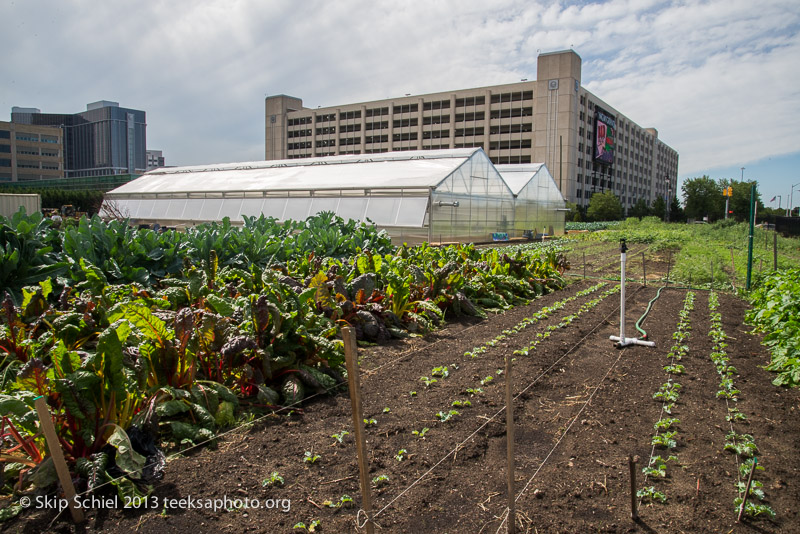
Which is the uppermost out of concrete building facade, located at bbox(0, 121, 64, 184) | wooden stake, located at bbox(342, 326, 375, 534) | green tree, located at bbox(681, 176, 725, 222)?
concrete building facade, located at bbox(0, 121, 64, 184)

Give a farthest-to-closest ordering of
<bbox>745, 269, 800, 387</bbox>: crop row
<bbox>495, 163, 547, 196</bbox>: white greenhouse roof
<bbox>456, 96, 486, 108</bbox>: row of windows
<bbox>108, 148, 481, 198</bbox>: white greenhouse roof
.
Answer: <bbox>456, 96, 486, 108</bbox>: row of windows → <bbox>495, 163, 547, 196</bbox>: white greenhouse roof → <bbox>108, 148, 481, 198</bbox>: white greenhouse roof → <bbox>745, 269, 800, 387</bbox>: crop row

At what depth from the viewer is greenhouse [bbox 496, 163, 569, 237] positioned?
88.9ft

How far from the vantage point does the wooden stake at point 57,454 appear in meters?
2.17

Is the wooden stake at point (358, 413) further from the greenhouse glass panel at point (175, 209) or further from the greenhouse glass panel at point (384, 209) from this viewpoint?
the greenhouse glass panel at point (175, 209)

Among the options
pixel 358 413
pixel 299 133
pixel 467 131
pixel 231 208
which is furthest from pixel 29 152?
pixel 358 413

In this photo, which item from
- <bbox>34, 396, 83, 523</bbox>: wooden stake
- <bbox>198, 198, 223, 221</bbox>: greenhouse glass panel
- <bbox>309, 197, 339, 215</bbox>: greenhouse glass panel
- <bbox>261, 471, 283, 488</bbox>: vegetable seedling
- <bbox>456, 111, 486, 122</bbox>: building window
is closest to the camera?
<bbox>34, 396, 83, 523</bbox>: wooden stake

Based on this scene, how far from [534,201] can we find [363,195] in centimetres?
1243

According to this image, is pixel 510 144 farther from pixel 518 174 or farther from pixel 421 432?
pixel 421 432

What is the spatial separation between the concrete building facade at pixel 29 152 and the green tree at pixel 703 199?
96.9 m

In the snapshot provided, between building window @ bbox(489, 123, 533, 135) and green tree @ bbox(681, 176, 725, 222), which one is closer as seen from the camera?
building window @ bbox(489, 123, 533, 135)

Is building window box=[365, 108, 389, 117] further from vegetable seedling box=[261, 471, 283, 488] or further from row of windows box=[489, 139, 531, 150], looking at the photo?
vegetable seedling box=[261, 471, 283, 488]

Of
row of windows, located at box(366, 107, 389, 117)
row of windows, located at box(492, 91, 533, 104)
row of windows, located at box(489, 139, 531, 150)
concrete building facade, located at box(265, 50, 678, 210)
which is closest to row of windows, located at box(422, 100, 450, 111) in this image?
concrete building facade, located at box(265, 50, 678, 210)

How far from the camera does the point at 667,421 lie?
373 centimetres

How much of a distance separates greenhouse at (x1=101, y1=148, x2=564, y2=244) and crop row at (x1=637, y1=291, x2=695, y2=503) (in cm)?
1325
